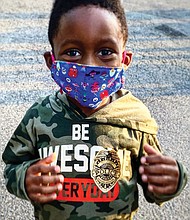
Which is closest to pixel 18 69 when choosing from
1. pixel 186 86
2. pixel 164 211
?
pixel 186 86

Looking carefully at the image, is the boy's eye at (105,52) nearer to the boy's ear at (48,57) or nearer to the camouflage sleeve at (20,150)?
the boy's ear at (48,57)

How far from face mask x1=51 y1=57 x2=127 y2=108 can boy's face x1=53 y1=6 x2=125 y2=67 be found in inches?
1.3

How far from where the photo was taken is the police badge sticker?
1.72 metres

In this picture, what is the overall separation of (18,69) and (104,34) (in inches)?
116

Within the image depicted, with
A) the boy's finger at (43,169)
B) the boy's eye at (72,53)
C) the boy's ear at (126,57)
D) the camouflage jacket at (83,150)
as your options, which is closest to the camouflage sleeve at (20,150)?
the camouflage jacket at (83,150)

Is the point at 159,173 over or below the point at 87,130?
below

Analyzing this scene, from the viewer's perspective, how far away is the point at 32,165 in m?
1.62

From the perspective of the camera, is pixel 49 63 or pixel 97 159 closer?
pixel 97 159

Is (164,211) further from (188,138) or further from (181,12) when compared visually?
(181,12)

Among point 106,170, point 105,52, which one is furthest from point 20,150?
point 105,52

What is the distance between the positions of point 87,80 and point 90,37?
0.15 m

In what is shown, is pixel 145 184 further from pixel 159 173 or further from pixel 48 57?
pixel 48 57

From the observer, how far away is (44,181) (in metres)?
1.55

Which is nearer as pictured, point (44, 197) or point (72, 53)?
point (44, 197)
